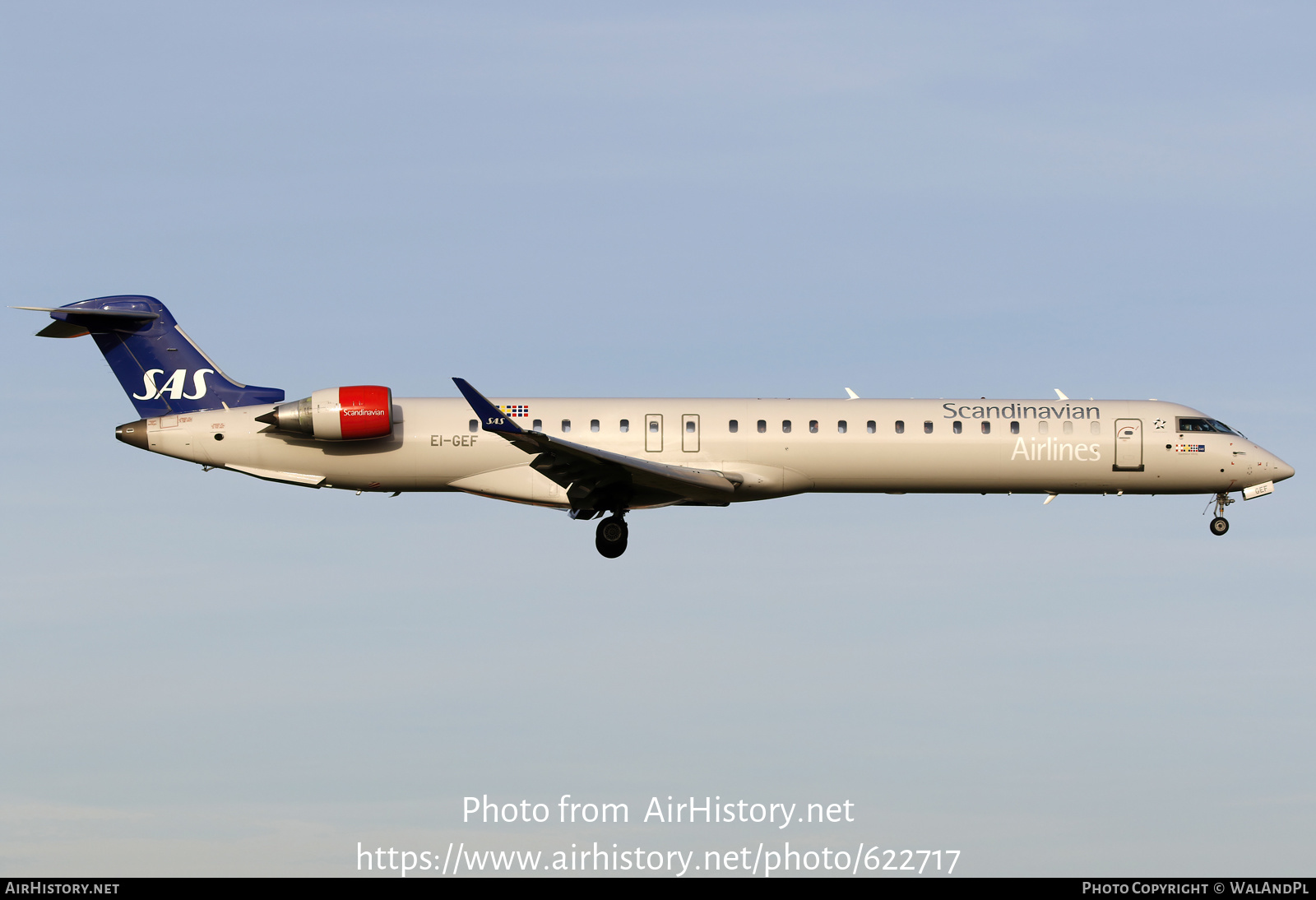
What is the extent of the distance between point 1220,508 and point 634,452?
468 inches

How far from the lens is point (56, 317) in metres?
27.2

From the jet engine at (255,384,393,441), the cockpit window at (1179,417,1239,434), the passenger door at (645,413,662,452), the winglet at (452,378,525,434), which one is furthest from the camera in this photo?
the cockpit window at (1179,417,1239,434)

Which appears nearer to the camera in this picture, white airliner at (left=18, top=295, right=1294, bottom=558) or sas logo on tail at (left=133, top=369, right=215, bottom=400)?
white airliner at (left=18, top=295, right=1294, bottom=558)

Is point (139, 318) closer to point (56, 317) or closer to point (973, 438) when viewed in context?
point (56, 317)

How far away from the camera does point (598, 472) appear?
2528 cm

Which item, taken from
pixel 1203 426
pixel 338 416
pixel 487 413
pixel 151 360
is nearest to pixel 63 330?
pixel 151 360

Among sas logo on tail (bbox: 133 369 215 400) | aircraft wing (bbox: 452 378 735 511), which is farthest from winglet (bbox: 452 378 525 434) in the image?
sas logo on tail (bbox: 133 369 215 400)

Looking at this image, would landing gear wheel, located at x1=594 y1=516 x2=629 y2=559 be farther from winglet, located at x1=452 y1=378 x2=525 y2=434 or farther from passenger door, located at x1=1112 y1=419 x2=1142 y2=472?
passenger door, located at x1=1112 y1=419 x2=1142 y2=472

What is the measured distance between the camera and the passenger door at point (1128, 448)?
2750 centimetres

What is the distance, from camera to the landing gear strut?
28.0m

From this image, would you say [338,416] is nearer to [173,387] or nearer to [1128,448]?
[173,387]

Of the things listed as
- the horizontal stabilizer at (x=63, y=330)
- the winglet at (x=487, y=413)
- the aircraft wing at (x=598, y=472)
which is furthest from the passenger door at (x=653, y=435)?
the horizontal stabilizer at (x=63, y=330)

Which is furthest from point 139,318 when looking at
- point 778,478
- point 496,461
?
point 778,478

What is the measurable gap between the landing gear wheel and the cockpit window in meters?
11.3
